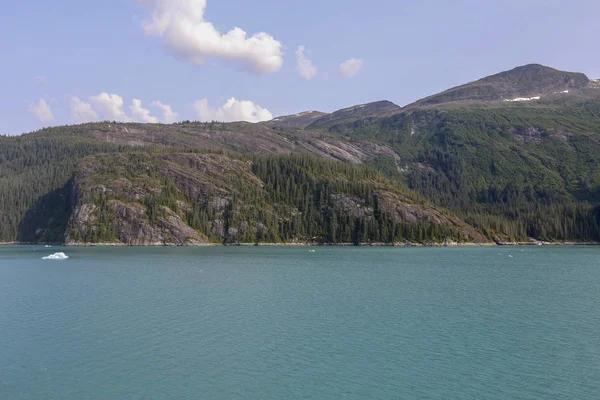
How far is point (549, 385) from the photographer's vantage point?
39.2 m

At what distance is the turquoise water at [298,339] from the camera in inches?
1543

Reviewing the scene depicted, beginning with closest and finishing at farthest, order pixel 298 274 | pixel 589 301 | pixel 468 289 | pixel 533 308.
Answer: pixel 533 308 < pixel 589 301 < pixel 468 289 < pixel 298 274

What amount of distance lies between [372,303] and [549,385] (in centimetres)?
3616

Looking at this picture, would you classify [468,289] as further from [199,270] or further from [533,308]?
[199,270]

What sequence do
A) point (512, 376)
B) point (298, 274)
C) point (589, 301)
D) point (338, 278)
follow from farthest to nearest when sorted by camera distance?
point (298, 274) < point (338, 278) < point (589, 301) < point (512, 376)

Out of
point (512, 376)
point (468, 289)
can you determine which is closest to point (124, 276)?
point (468, 289)

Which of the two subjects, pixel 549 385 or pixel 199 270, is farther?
pixel 199 270

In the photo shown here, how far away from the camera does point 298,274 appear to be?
114 m

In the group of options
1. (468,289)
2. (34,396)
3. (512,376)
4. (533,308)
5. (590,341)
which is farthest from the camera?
(468,289)

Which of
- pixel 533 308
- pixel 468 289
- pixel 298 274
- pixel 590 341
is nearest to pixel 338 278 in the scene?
pixel 298 274

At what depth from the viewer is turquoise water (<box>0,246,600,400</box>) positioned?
1543 inches

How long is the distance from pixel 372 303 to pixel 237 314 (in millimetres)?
20486

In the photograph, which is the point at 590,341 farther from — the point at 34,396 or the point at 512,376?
the point at 34,396

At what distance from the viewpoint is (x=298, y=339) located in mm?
53188
